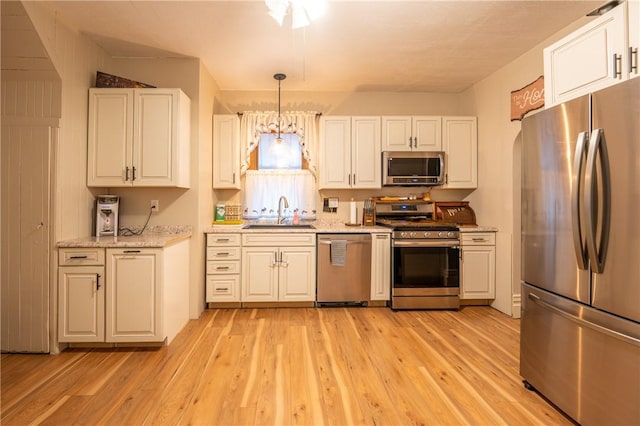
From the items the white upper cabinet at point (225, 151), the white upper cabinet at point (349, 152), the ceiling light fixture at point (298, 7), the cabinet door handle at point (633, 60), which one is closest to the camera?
the cabinet door handle at point (633, 60)

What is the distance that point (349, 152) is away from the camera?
4.07 meters

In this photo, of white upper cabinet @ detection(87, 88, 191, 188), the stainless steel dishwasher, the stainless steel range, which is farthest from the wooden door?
the stainless steel range

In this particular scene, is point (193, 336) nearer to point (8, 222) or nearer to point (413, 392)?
point (8, 222)

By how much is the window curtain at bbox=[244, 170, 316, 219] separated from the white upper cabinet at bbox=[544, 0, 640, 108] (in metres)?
2.83

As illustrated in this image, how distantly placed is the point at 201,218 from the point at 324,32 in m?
2.22

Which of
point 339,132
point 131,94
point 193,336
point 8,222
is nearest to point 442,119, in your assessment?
point 339,132

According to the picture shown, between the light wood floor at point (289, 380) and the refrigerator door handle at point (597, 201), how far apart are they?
0.99 meters

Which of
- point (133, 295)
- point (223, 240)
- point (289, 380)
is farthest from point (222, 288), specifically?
point (289, 380)

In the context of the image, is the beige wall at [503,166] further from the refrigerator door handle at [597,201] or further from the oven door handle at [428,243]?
the refrigerator door handle at [597,201]

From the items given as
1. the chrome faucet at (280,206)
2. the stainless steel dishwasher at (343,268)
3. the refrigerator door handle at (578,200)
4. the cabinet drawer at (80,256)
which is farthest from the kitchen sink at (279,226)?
the refrigerator door handle at (578,200)

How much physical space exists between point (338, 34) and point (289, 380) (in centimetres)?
287

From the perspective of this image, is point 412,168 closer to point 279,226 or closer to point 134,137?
point 279,226

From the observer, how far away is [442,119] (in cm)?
409

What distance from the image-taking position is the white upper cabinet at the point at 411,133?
161 inches
